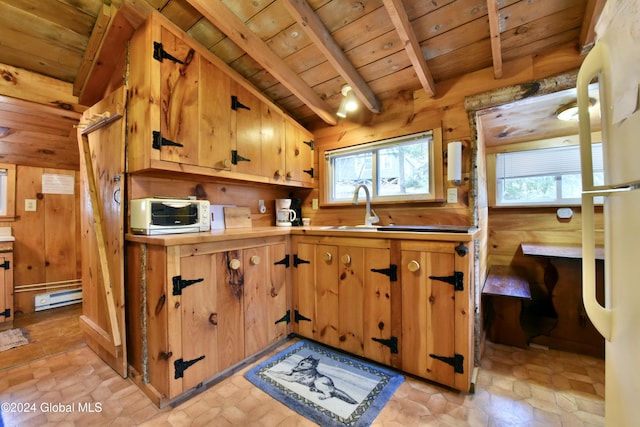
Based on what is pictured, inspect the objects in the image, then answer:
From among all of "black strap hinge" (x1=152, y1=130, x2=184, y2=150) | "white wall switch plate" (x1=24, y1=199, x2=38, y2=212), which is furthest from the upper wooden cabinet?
"white wall switch plate" (x1=24, y1=199, x2=38, y2=212)

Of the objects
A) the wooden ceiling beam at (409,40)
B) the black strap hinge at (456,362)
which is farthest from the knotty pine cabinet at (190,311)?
the wooden ceiling beam at (409,40)

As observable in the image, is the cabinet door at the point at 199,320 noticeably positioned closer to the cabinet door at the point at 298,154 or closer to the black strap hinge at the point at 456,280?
the cabinet door at the point at 298,154

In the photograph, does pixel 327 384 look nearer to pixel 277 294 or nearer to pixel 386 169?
pixel 277 294

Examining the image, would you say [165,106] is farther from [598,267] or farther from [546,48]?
[598,267]

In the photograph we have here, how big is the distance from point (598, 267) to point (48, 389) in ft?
12.3

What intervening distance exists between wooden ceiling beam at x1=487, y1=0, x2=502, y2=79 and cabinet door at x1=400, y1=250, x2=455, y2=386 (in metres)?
1.29

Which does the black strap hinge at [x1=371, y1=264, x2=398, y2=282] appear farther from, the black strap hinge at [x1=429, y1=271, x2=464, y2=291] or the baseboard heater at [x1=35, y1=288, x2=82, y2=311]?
the baseboard heater at [x1=35, y1=288, x2=82, y2=311]

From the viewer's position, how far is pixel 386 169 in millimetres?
2445

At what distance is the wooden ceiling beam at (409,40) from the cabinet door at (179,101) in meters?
1.28

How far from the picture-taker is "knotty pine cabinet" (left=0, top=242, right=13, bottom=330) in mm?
2488

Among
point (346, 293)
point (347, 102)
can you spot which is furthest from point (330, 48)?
point (346, 293)

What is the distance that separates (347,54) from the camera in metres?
1.96

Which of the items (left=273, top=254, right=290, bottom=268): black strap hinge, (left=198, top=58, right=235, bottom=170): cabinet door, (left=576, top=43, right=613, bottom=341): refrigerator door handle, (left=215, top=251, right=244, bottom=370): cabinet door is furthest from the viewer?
(left=273, top=254, right=290, bottom=268): black strap hinge

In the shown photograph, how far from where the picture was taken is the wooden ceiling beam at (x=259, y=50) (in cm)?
157
